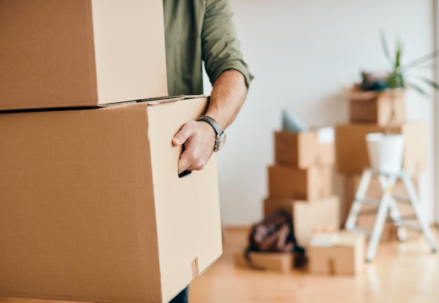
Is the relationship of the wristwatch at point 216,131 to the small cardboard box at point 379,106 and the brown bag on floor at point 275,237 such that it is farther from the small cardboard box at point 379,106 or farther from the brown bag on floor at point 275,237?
the small cardboard box at point 379,106

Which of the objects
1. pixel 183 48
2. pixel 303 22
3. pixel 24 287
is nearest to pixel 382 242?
pixel 303 22

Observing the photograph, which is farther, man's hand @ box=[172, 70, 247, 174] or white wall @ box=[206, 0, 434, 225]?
white wall @ box=[206, 0, 434, 225]

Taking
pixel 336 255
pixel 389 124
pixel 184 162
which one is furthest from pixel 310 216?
pixel 184 162

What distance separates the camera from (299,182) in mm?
3652

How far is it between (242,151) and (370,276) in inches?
59.3

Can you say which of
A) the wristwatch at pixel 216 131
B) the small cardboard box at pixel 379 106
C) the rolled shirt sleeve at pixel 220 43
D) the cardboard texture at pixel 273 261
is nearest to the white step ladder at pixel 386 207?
the small cardboard box at pixel 379 106

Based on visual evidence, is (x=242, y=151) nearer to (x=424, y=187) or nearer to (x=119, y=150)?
(x=424, y=187)

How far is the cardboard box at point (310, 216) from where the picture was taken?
142 inches

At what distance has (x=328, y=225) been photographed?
374 centimetres

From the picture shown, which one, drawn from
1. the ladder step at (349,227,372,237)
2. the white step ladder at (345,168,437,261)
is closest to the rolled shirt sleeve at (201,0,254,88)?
the white step ladder at (345,168,437,261)

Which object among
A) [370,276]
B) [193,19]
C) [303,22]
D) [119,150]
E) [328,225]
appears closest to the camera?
[119,150]

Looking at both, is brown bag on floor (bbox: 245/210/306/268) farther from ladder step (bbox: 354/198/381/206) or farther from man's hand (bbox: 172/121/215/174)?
man's hand (bbox: 172/121/215/174)

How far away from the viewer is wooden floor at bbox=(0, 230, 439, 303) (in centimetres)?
295

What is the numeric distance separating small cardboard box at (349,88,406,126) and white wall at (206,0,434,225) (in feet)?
0.93
